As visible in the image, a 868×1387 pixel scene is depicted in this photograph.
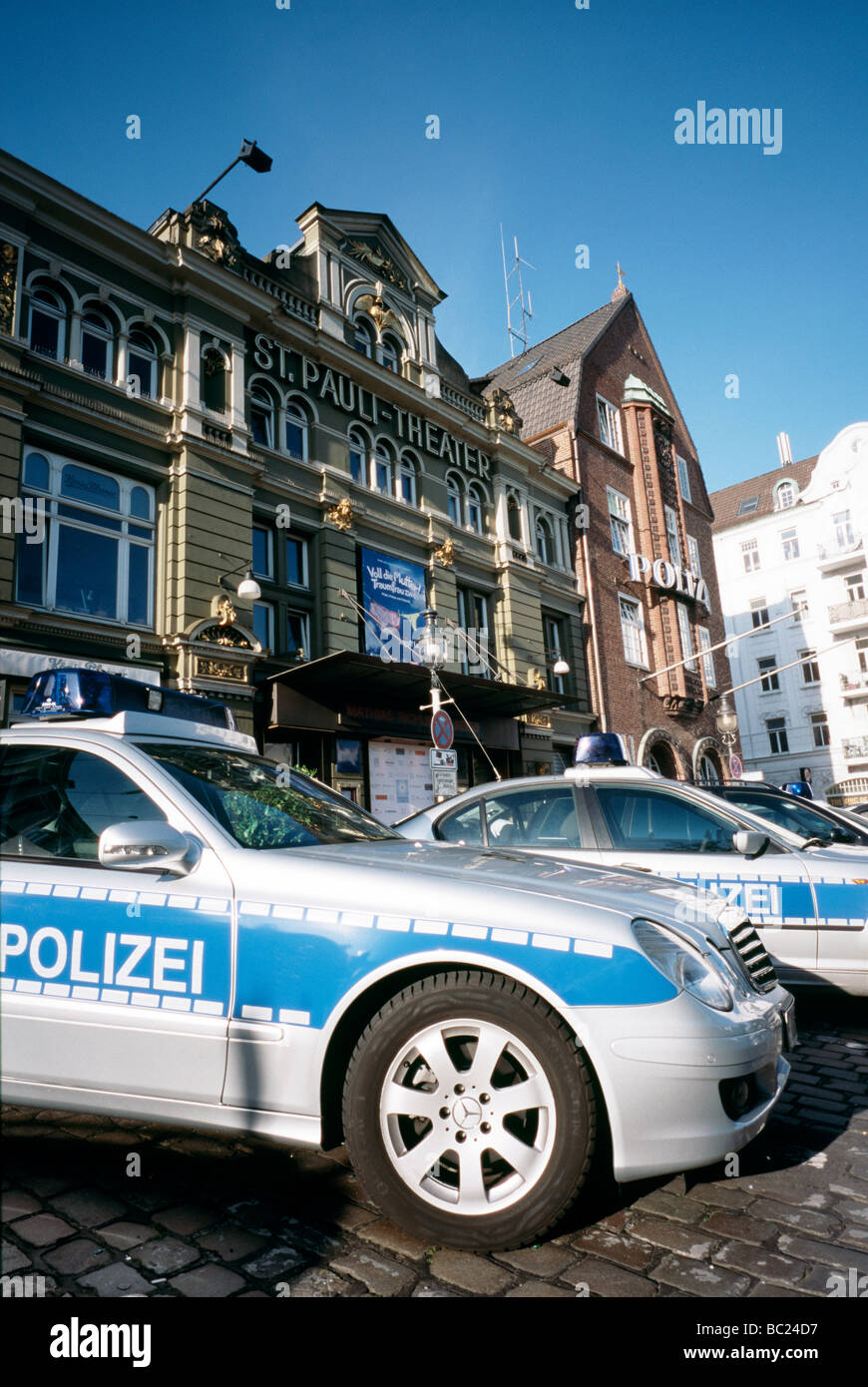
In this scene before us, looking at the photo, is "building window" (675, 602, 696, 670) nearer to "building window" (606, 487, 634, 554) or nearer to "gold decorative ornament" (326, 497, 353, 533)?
"building window" (606, 487, 634, 554)

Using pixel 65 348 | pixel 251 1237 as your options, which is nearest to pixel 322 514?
pixel 65 348

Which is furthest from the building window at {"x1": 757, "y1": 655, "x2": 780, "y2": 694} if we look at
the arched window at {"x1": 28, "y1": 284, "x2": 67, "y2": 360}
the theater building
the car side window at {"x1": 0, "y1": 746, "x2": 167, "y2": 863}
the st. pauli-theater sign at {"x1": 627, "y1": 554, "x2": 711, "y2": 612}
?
the car side window at {"x1": 0, "y1": 746, "x2": 167, "y2": 863}

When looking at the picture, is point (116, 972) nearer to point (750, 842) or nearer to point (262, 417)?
point (750, 842)

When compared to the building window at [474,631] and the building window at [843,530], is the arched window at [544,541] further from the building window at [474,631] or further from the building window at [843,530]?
the building window at [843,530]

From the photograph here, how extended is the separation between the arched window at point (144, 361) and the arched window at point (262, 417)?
1.97m

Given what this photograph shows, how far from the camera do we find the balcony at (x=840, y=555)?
41.8 metres

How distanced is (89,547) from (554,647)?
13.3 meters

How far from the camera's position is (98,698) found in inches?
150

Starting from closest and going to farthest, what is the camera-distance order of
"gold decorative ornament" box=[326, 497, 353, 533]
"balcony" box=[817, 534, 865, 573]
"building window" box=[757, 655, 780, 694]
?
1. "gold decorative ornament" box=[326, 497, 353, 533]
2. "balcony" box=[817, 534, 865, 573]
3. "building window" box=[757, 655, 780, 694]

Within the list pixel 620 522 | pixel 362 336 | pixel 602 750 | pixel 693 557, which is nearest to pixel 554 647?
pixel 620 522

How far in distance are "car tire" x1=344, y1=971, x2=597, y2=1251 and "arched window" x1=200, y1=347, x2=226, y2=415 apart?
13747 millimetres

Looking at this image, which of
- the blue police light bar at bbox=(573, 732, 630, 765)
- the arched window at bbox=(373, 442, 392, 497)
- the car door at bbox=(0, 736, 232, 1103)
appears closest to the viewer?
the car door at bbox=(0, 736, 232, 1103)

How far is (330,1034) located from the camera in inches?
99.6

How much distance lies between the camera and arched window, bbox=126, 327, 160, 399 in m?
13.5
